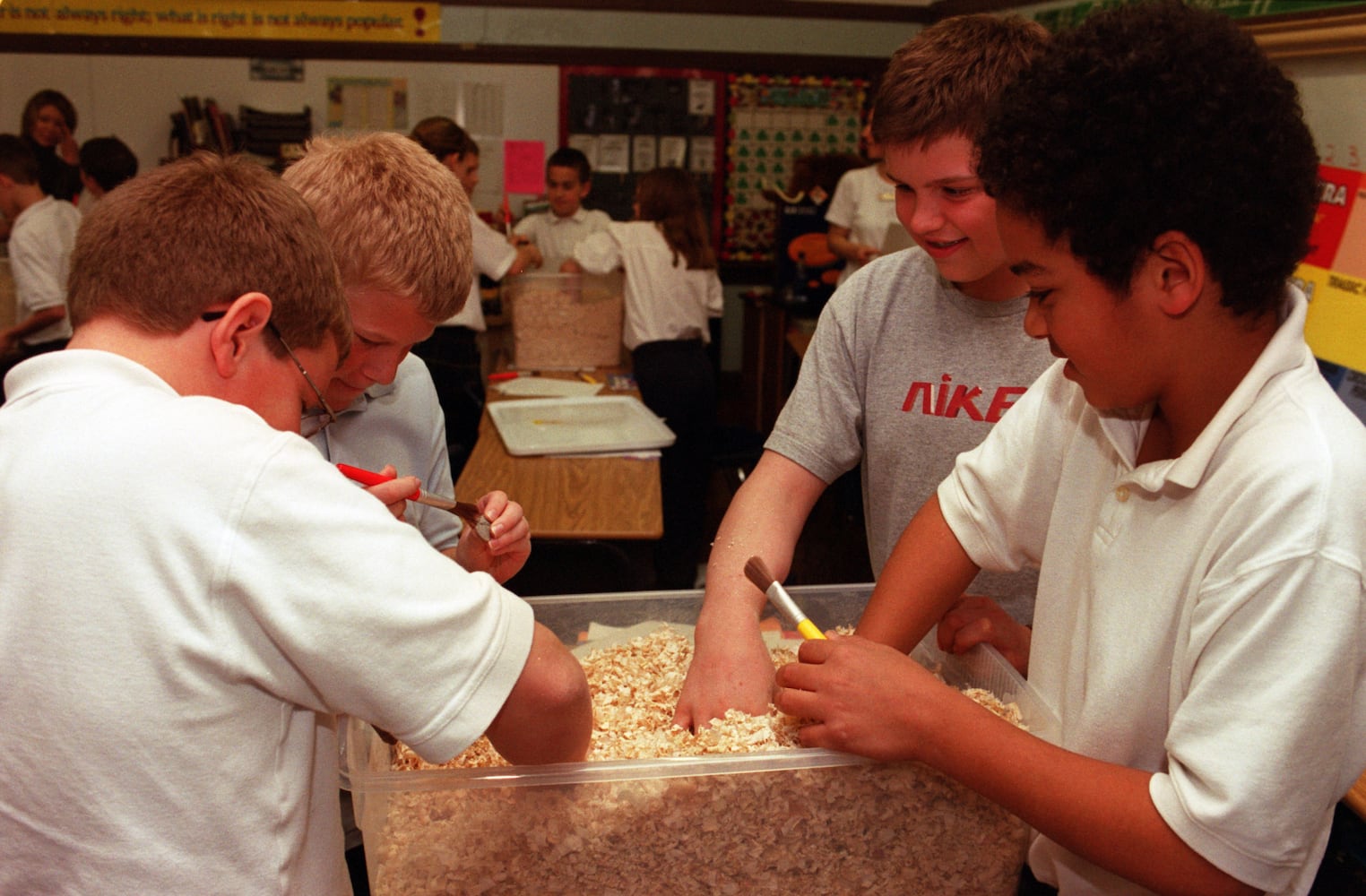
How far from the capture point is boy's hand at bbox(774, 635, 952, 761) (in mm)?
782

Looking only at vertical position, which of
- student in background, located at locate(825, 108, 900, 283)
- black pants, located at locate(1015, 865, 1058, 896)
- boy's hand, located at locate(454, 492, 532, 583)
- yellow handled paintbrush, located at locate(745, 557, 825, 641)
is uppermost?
student in background, located at locate(825, 108, 900, 283)

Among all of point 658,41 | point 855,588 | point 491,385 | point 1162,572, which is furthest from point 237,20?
point 1162,572

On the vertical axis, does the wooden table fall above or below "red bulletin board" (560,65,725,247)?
below

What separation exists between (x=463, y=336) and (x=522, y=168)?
2507mm

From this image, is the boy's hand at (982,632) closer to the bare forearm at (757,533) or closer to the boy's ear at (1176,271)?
the bare forearm at (757,533)

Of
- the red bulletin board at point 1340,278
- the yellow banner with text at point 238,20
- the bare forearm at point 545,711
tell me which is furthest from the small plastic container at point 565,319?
the bare forearm at point 545,711

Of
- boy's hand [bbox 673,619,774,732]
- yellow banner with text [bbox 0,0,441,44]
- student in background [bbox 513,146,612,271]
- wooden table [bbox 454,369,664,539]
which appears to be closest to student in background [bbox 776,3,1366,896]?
boy's hand [bbox 673,619,774,732]

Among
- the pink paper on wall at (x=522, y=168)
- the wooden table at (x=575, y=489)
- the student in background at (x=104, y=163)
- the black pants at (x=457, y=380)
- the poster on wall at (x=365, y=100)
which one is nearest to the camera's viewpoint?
the wooden table at (x=575, y=489)

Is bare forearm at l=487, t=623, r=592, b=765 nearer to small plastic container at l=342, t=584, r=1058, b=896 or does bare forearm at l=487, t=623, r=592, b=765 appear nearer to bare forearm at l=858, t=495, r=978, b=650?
A: small plastic container at l=342, t=584, r=1058, b=896

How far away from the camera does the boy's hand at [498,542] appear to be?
1.19 metres

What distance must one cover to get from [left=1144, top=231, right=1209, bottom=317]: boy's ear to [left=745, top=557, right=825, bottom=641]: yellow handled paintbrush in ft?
1.22

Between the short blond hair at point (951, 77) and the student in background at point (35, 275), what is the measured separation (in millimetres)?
3552

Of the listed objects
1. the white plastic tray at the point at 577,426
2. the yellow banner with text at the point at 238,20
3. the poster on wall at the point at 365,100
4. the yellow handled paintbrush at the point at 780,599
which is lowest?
the white plastic tray at the point at 577,426

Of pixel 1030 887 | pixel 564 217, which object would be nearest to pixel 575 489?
pixel 1030 887
